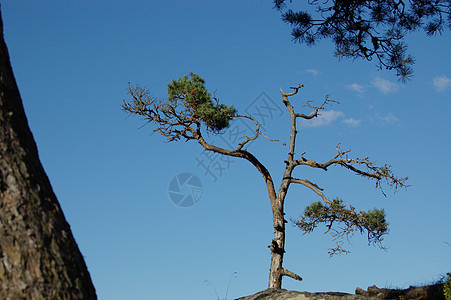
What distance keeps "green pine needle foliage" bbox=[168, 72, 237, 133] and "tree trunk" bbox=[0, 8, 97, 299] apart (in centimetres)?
992

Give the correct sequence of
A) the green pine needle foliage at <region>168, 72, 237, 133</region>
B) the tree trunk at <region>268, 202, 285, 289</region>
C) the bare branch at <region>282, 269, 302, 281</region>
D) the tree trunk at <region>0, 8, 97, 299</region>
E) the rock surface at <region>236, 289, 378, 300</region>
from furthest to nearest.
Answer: the green pine needle foliage at <region>168, 72, 237, 133</region> → the tree trunk at <region>268, 202, 285, 289</region> → the bare branch at <region>282, 269, 302, 281</region> → the rock surface at <region>236, 289, 378, 300</region> → the tree trunk at <region>0, 8, 97, 299</region>

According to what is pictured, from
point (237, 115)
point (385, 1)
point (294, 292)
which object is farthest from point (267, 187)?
point (294, 292)

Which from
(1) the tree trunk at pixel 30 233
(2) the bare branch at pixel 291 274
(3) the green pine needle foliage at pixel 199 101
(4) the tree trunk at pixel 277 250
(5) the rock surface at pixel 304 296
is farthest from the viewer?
(3) the green pine needle foliage at pixel 199 101

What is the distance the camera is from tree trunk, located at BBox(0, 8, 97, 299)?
215cm

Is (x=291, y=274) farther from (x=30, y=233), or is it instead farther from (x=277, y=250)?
(x=30, y=233)

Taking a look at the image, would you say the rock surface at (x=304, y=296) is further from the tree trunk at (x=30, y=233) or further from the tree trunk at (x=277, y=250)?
the tree trunk at (x=277, y=250)

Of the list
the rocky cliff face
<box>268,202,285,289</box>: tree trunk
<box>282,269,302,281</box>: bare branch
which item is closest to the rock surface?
the rocky cliff face

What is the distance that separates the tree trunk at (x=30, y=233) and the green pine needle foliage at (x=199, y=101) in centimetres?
992

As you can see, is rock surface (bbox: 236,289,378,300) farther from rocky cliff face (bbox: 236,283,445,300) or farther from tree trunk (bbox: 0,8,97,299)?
tree trunk (bbox: 0,8,97,299)

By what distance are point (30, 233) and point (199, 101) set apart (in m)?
10.4

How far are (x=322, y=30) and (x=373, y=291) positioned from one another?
661cm

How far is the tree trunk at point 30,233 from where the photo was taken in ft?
7.05

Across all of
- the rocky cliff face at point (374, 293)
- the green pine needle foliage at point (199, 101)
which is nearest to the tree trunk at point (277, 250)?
the rocky cliff face at point (374, 293)

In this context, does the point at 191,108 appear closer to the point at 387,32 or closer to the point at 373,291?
the point at 387,32
